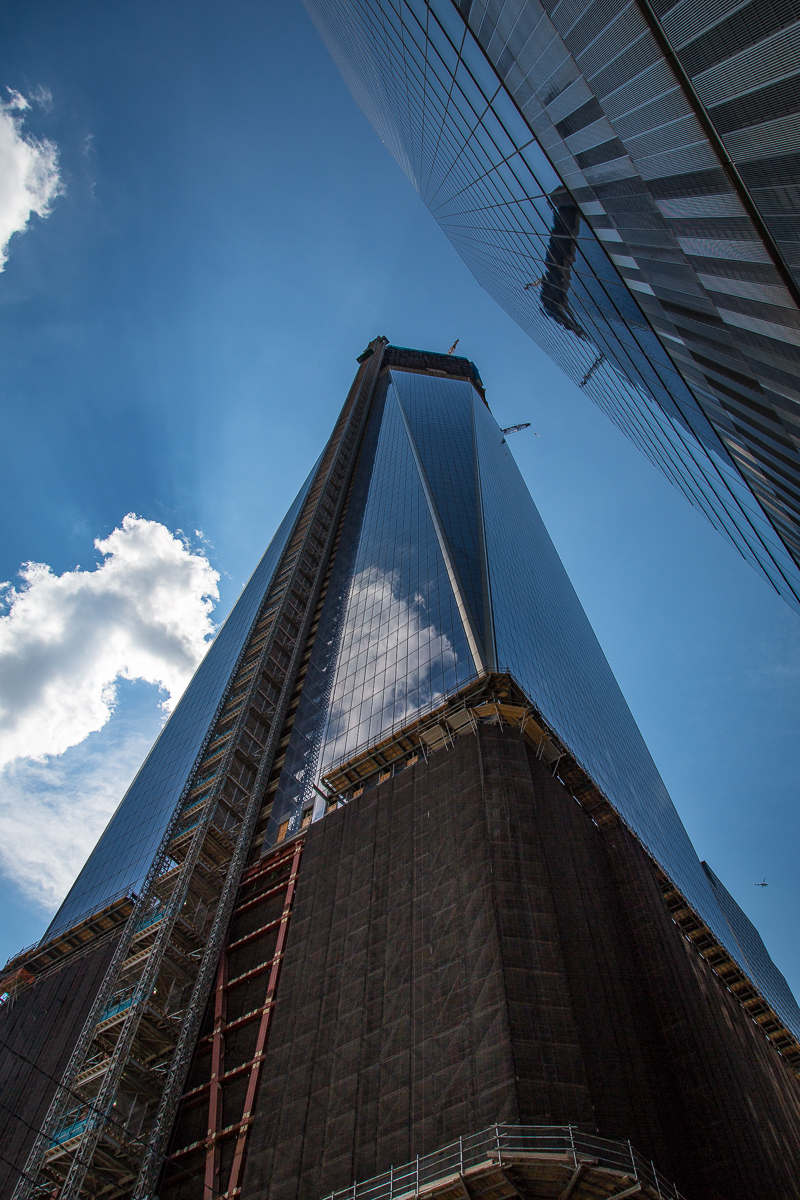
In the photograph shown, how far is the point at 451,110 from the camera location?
32.6 meters

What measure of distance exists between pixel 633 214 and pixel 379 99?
5282 centimetres

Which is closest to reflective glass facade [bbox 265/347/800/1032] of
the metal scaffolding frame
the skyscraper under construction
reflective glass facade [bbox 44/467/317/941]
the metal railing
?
the skyscraper under construction

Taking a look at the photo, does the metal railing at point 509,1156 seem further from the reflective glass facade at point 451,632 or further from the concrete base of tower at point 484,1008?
the reflective glass facade at point 451,632

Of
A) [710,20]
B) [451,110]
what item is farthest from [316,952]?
[451,110]

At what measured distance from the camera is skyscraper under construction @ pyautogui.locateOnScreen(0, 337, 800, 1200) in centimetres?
2352

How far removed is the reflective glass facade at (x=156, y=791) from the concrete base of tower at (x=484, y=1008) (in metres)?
25.4

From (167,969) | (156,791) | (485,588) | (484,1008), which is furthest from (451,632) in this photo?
(156,791)

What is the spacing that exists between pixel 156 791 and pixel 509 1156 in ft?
172

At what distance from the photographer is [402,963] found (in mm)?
28266

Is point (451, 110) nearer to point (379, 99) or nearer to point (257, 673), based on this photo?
point (379, 99)

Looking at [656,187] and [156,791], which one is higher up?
[156,791]

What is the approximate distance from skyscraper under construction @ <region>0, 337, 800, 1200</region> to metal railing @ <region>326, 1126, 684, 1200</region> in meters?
0.11

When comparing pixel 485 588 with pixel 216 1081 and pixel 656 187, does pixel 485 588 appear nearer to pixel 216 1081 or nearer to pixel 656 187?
pixel 216 1081

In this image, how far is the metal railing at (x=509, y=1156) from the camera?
65.3 ft
